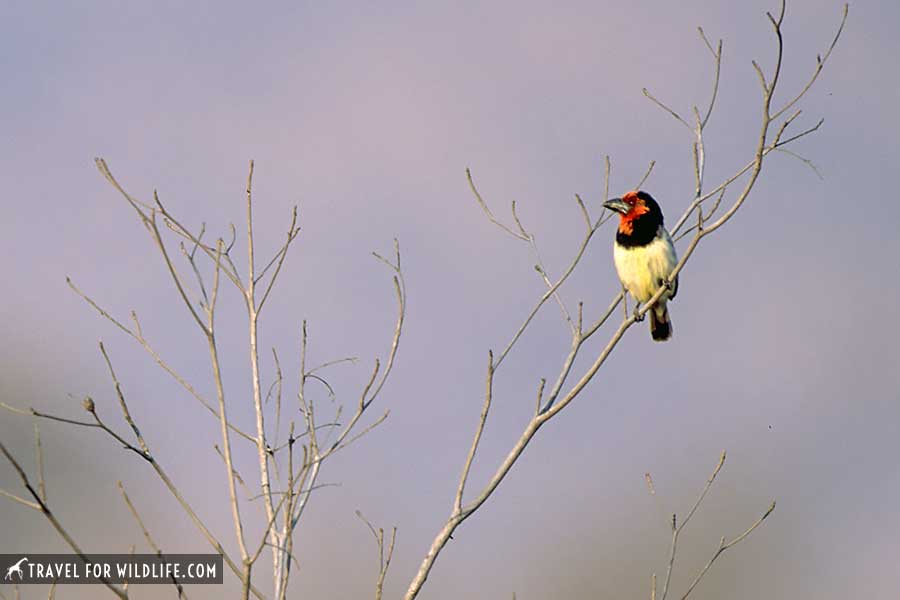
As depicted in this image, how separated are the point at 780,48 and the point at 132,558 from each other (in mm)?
3848

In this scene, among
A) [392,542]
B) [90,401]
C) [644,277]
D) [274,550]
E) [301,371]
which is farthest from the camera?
[644,277]

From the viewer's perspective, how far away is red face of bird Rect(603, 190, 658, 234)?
847 cm

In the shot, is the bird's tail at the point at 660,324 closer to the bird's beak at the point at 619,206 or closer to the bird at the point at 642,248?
the bird at the point at 642,248

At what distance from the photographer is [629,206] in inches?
336

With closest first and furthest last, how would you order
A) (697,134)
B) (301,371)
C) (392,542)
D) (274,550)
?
1. (274,550)
2. (392,542)
3. (301,371)
4. (697,134)

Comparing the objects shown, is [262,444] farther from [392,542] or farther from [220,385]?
[392,542]

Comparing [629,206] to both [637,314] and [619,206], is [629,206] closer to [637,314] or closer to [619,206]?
[619,206]

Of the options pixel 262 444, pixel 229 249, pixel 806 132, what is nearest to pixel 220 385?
pixel 262 444

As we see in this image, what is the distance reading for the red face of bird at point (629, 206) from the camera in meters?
8.47

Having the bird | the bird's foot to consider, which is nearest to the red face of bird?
the bird

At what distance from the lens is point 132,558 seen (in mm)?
4066

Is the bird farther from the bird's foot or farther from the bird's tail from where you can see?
the bird's foot

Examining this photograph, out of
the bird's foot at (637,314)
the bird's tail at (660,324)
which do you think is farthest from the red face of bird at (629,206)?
the bird's foot at (637,314)

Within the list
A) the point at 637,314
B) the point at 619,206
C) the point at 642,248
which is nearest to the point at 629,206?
the point at 619,206
